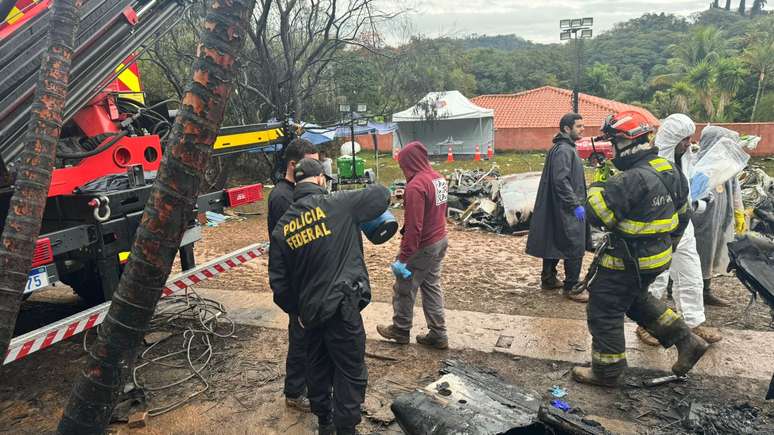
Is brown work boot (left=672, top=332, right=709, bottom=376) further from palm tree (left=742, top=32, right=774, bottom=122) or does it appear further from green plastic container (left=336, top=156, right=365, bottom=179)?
palm tree (left=742, top=32, right=774, bottom=122)

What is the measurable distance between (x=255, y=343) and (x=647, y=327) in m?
3.13

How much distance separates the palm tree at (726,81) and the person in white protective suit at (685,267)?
93.4 feet

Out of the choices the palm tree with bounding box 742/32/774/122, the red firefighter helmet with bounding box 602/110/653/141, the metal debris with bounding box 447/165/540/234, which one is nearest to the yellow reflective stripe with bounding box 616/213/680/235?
the red firefighter helmet with bounding box 602/110/653/141

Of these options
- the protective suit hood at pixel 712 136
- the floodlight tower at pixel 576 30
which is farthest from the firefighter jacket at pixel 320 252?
the floodlight tower at pixel 576 30

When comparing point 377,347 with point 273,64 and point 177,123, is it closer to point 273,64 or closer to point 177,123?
point 177,123

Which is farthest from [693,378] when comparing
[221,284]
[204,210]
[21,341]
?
[221,284]

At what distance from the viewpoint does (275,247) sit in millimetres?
2758

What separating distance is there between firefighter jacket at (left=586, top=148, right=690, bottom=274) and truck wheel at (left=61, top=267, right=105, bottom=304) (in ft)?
15.1

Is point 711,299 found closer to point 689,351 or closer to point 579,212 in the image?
point 579,212

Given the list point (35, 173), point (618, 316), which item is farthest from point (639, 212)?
point (35, 173)

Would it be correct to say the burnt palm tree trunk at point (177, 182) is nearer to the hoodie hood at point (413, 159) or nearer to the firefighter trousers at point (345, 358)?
the firefighter trousers at point (345, 358)

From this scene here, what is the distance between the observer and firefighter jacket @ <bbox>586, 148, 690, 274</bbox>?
3.13 metres

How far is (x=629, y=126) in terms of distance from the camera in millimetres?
3252

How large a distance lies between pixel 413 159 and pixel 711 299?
338 centimetres
